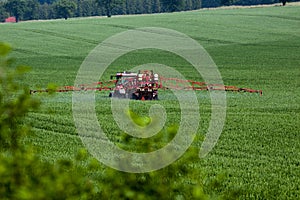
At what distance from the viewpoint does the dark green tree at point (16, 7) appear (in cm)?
9984

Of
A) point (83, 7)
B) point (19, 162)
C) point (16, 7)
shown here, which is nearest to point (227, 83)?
point (19, 162)

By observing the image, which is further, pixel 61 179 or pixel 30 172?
pixel 30 172

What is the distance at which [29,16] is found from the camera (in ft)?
351

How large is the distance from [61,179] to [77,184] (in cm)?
24

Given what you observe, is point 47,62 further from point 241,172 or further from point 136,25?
point 241,172

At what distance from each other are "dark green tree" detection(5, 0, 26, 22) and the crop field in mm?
43712

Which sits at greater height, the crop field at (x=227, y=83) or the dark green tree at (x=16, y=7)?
the dark green tree at (x=16, y=7)

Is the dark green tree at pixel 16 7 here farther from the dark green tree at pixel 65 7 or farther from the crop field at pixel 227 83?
the crop field at pixel 227 83

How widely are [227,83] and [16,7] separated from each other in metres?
80.9

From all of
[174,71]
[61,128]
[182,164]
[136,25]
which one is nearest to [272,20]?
[136,25]

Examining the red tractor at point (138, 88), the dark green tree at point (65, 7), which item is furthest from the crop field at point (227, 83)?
the dark green tree at point (65, 7)

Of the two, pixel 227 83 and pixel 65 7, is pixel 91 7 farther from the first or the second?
pixel 227 83

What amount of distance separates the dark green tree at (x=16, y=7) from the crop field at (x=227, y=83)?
43712 millimetres

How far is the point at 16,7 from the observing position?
9988 centimetres
